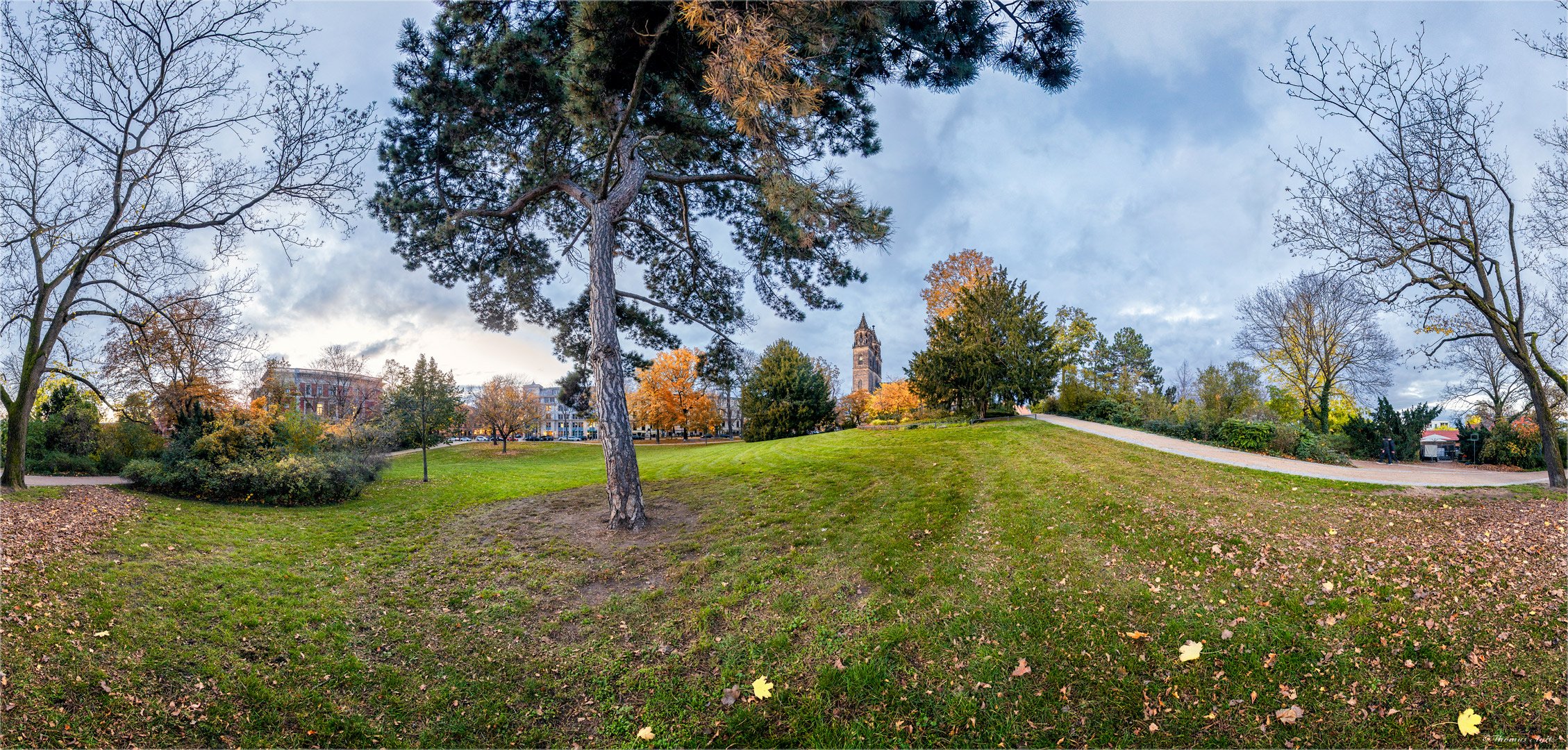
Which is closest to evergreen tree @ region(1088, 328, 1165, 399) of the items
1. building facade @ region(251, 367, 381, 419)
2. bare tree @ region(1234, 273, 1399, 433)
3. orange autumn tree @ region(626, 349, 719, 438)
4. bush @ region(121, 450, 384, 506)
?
bare tree @ region(1234, 273, 1399, 433)

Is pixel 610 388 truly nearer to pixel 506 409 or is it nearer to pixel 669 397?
pixel 669 397

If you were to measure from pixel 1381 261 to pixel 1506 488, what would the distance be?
431 cm

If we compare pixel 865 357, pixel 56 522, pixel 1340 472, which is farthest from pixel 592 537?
pixel 865 357

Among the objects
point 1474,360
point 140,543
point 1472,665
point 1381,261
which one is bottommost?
point 1472,665

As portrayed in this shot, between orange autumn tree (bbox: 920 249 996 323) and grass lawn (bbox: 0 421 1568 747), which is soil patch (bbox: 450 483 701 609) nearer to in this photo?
grass lawn (bbox: 0 421 1568 747)

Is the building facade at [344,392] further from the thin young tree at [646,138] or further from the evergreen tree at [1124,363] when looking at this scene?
the evergreen tree at [1124,363]

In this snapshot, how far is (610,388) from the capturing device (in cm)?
834

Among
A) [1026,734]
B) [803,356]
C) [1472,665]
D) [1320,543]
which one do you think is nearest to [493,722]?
[1026,734]

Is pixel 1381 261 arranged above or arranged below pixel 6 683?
above

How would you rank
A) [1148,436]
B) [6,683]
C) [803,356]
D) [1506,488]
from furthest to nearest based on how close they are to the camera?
[803,356] < [1148,436] < [1506,488] < [6,683]

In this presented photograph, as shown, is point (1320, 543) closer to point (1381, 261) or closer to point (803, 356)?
point (1381, 261)

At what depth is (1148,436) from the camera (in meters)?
17.1

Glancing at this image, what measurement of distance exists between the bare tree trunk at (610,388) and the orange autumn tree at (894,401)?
21917mm

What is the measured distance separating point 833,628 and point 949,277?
2801 centimetres
